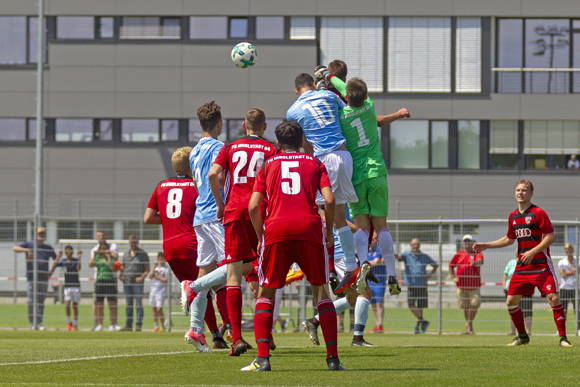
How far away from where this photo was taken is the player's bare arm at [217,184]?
7438 millimetres

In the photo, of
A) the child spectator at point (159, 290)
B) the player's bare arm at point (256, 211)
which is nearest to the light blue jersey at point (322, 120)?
the player's bare arm at point (256, 211)

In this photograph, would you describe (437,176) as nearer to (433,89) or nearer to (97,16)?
(433,89)

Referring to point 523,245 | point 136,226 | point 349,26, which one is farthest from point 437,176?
point 523,245

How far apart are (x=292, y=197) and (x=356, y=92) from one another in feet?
9.04

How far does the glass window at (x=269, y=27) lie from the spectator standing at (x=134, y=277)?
15.7 metres

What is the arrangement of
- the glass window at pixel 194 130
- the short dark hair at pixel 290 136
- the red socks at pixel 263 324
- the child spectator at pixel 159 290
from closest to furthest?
the red socks at pixel 263 324 → the short dark hair at pixel 290 136 → the child spectator at pixel 159 290 → the glass window at pixel 194 130

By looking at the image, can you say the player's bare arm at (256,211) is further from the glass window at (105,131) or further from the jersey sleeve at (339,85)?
the glass window at (105,131)

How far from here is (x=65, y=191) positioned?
101 ft

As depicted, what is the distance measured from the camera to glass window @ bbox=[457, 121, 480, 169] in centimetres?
3153

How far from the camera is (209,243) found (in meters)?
8.42

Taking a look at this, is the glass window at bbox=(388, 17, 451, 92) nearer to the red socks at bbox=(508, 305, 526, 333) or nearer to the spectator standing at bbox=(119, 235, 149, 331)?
the spectator standing at bbox=(119, 235, 149, 331)

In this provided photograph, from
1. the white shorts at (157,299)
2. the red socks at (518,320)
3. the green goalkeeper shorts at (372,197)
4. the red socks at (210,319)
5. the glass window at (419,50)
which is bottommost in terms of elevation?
the white shorts at (157,299)

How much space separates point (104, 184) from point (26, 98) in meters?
4.68

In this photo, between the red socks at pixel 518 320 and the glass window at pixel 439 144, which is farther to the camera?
the glass window at pixel 439 144
